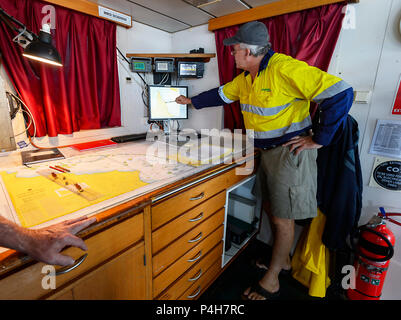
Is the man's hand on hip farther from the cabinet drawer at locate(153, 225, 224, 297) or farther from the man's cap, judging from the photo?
the cabinet drawer at locate(153, 225, 224, 297)

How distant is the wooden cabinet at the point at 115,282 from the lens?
2.33 ft

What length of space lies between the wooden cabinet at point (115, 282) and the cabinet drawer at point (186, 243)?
10 cm

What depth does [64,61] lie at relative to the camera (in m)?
1.54

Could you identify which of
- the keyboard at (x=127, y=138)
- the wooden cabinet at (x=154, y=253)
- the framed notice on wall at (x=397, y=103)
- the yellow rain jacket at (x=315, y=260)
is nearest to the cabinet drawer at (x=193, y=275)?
the wooden cabinet at (x=154, y=253)

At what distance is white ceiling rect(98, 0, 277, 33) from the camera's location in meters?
1.60

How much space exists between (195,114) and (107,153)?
1241 mm

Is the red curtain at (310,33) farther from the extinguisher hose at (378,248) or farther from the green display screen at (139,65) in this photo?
the green display screen at (139,65)

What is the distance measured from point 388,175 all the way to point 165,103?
1.79m

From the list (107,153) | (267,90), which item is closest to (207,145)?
(267,90)

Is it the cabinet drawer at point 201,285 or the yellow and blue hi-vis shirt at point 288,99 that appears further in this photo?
the cabinet drawer at point 201,285

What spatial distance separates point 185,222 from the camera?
1099mm

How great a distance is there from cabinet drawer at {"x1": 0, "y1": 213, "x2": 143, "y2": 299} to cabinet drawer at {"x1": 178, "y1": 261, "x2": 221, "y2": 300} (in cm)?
64

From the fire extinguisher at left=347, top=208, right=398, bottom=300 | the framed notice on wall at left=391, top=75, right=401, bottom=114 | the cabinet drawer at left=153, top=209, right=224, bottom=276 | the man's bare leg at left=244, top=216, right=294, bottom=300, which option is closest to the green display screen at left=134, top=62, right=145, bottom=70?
the cabinet drawer at left=153, top=209, right=224, bottom=276

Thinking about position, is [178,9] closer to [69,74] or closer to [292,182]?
[69,74]
